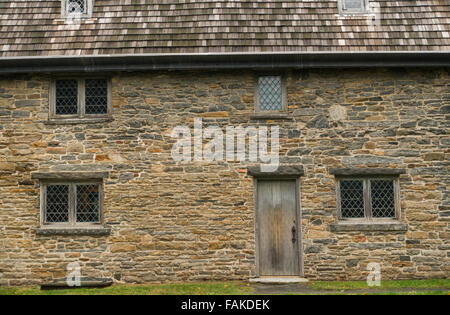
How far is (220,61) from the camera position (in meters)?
9.51

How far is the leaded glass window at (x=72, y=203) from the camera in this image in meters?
9.66

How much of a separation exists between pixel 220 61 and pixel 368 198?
4216 millimetres

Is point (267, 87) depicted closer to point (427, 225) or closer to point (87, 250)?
point (427, 225)

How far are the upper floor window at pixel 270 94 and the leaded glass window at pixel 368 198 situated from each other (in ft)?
6.93

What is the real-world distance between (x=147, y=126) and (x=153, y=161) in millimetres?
759

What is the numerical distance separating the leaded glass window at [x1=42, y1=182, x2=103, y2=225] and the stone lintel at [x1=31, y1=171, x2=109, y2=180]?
188 millimetres

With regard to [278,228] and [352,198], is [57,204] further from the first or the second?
[352,198]

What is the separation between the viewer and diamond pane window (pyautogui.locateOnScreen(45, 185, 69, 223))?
9.68 m

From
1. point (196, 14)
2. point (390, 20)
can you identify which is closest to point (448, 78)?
point (390, 20)

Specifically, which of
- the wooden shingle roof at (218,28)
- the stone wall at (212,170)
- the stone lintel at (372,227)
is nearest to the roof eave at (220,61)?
the wooden shingle roof at (218,28)

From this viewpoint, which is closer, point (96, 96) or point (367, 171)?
point (367, 171)

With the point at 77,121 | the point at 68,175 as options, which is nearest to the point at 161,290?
the point at 68,175

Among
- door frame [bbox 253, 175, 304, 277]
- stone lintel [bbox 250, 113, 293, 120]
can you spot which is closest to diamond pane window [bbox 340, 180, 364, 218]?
door frame [bbox 253, 175, 304, 277]

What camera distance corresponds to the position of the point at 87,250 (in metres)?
9.44
